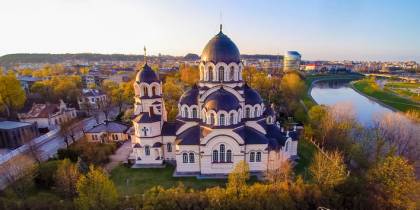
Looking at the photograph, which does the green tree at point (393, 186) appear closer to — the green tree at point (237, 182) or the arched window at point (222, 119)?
the green tree at point (237, 182)

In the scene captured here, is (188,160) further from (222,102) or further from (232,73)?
(232,73)

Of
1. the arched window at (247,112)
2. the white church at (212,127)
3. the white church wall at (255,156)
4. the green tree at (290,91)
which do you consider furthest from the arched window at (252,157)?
the green tree at (290,91)

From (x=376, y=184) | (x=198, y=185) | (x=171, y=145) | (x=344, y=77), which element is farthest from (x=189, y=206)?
(x=344, y=77)

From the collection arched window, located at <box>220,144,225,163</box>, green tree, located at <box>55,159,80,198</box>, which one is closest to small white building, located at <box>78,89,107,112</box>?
green tree, located at <box>55,159,80,198</box>

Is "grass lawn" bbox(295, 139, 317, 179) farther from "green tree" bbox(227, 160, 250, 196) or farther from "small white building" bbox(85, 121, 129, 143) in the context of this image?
"small white building" bbox(85, 121, 129, 143)

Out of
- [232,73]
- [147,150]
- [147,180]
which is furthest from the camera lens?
[147,150]

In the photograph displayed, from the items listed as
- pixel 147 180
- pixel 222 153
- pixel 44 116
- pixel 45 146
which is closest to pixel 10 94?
pixel 44 116
